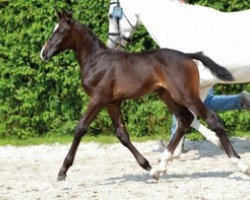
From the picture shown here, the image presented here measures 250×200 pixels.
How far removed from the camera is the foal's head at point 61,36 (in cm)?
696

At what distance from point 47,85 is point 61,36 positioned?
3.38 meters

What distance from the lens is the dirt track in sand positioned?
6.08 metres

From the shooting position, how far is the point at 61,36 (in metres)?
7.00

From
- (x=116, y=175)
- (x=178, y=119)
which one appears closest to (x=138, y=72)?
(x=178, y=119)

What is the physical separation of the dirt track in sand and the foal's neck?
126 centimetres

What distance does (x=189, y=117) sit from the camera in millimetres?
6961

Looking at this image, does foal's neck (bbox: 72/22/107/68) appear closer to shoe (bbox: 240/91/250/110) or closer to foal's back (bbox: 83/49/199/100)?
foal's back (bbox: 83/49/199/100)

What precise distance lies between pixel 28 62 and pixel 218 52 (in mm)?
3825

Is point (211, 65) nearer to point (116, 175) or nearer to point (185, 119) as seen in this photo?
point (185, 119)

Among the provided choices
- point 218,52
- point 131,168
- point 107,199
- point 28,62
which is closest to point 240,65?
point 218,52

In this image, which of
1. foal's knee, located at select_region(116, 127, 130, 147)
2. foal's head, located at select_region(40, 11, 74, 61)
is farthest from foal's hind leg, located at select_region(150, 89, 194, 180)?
foal's head, located at select_region(40, 11, 74, 61)

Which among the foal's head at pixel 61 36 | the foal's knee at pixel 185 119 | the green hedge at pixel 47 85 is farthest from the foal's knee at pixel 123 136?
the green hedge at pixel 47 85

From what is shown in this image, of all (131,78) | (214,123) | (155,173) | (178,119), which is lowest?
(155,173)

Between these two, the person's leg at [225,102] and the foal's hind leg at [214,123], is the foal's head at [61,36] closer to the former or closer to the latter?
the foal's hind leg at [214,123]
